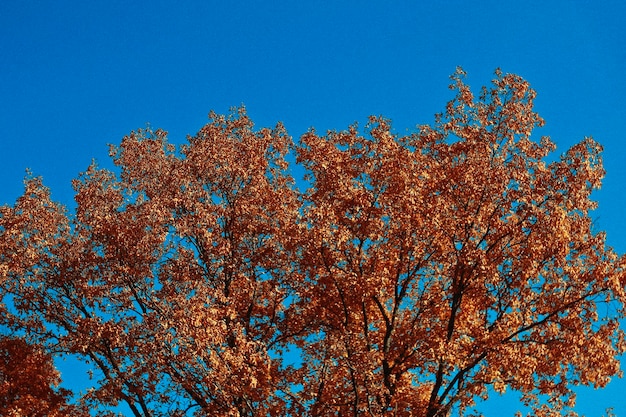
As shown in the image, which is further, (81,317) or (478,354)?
(81,317)

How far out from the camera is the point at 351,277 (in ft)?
64.5

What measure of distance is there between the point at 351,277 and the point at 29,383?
1093cm

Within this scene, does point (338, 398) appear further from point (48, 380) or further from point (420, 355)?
point (48, 380)

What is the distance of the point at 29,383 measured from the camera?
2253 centimetres

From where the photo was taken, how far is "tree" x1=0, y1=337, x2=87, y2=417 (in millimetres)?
21656

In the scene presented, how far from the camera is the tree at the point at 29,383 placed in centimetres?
2166

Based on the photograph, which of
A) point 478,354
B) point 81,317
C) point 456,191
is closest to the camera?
point 478,354

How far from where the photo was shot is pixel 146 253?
2375 centimetres

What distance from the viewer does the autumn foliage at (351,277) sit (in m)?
18.9

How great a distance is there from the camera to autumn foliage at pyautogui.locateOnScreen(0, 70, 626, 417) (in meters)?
18.9

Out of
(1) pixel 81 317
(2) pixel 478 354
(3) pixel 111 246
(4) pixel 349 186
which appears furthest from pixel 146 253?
(2) pixel 478 354

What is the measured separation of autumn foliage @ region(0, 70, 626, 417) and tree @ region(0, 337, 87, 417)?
753 mm

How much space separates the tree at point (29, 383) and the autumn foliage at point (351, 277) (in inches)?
29.6

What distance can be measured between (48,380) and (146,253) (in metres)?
5.07
